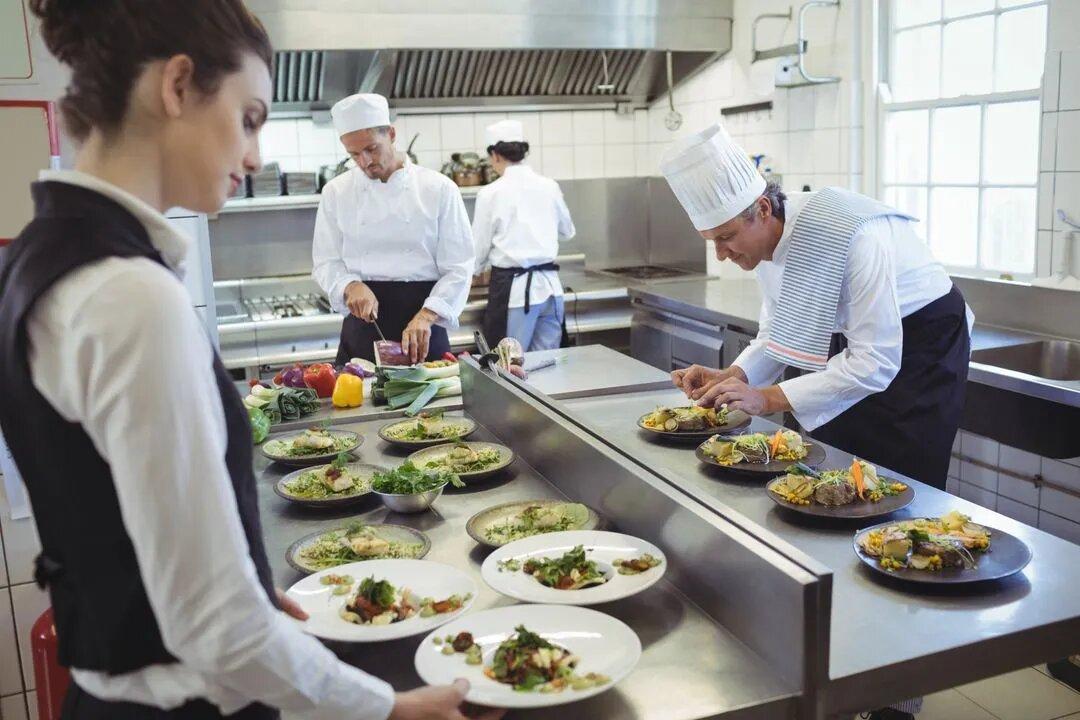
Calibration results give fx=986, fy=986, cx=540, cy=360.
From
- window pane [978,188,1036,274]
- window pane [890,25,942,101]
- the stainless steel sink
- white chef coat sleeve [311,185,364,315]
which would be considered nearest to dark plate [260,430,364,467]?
white chef coat sleeve [311,185,364,315]

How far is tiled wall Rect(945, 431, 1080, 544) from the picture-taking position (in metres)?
3.46

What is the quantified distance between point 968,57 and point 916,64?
0.32 metres

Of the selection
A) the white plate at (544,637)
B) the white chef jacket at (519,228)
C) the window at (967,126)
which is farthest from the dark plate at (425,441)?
the white chef jacket at (519,228)

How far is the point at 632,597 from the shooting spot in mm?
1565

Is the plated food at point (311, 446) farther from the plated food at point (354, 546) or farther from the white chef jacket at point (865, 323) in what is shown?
the white chef jacket at point (865, 323)

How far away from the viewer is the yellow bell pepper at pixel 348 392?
297 centimetres

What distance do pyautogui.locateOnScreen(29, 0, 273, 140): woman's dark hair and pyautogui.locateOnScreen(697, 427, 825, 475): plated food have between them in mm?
1470

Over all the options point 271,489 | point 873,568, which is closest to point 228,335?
point 271,489

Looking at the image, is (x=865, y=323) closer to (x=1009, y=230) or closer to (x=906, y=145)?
(x=1009, y=230)

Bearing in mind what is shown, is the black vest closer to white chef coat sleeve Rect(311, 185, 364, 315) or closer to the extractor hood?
white chef coat sleeve Rect(311, 185, 364, 315)

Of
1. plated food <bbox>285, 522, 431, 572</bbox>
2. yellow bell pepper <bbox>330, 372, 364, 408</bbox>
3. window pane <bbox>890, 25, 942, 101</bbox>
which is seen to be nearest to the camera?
plated food <bbox>285, 522, 431, 572</bbox>

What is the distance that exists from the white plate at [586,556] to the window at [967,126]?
9.83ft

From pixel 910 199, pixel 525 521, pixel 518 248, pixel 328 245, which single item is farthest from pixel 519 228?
pixel 525 521

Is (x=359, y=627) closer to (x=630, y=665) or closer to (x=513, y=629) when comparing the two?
(x=513, y=629)
